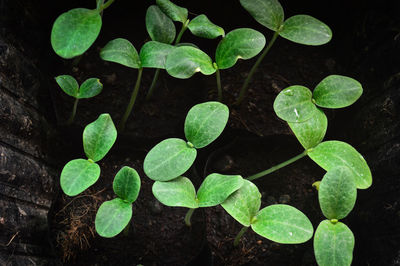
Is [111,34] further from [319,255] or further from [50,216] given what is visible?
[319,255]

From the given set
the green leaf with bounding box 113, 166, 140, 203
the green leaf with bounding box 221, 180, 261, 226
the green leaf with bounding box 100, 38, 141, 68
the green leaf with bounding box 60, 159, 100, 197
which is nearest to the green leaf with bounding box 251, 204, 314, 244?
the green leaf with bounding box 221, 180, 261, 226

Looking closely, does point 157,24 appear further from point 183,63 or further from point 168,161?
point 168,161

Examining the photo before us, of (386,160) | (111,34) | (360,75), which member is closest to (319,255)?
(386,160)

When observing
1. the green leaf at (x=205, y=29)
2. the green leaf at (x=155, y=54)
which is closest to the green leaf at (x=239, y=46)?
the green leaf at (x=205, y=29)

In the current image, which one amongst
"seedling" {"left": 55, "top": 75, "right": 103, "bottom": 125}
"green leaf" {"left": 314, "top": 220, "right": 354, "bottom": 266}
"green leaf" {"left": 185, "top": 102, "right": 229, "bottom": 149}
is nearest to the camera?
"green leaf" {"left": 314, "top": 220, "right": 354, "bottom": 266}

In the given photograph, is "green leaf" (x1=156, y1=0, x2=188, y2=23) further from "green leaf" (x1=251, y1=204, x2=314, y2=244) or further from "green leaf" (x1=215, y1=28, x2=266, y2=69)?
"green leaf" (x1=251, y1=204, x2=314, y2=244)

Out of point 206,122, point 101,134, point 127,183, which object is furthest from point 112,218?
point 206,122
